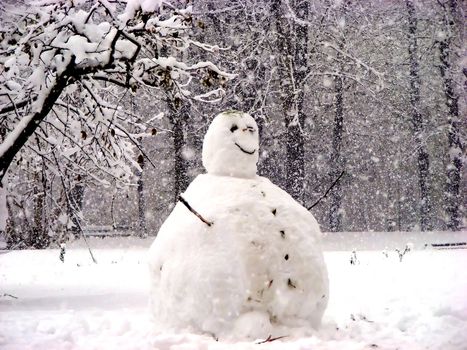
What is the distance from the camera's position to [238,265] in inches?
205

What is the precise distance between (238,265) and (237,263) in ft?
0.07

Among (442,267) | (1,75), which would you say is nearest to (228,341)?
(1,75)

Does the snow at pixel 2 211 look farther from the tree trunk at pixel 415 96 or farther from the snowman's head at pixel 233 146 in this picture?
the tree trunk at pixel 415 96

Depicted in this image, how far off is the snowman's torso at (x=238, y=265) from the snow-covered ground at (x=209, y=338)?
270 mm

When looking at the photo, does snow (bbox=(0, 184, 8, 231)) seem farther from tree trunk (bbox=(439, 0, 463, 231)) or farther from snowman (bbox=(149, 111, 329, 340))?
tree trunk (bbox=(439, 0, 463, 231))

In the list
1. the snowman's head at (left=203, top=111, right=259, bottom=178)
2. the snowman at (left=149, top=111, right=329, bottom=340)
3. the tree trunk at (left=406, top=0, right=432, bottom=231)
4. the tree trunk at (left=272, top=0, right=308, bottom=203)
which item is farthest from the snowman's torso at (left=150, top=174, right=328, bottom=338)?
the tree trunk at (left=406, top=0, right=432, bottom=231)

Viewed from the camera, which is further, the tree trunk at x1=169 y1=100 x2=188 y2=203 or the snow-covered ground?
the tree trunk at x1=169 y1=100 x2=188 y2=203

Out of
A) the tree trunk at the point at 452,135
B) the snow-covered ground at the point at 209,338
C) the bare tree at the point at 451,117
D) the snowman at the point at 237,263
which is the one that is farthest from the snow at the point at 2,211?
the tree trunk at the point at 452,135

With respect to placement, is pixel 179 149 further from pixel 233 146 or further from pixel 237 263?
pixel 237 263

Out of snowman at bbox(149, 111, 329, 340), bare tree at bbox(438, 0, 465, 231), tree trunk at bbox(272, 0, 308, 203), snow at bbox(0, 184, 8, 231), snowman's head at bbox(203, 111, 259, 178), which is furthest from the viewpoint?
bare tree at bbox(438, 0, 465, 231)

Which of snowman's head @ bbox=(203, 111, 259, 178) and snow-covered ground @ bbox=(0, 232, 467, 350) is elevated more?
snowman's head @ bbox=(203, 111, 259, 178)

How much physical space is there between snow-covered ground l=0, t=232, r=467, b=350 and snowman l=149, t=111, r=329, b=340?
230 mm

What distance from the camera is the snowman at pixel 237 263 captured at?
5.13m

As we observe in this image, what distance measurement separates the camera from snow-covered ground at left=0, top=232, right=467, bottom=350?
518 centimetres
